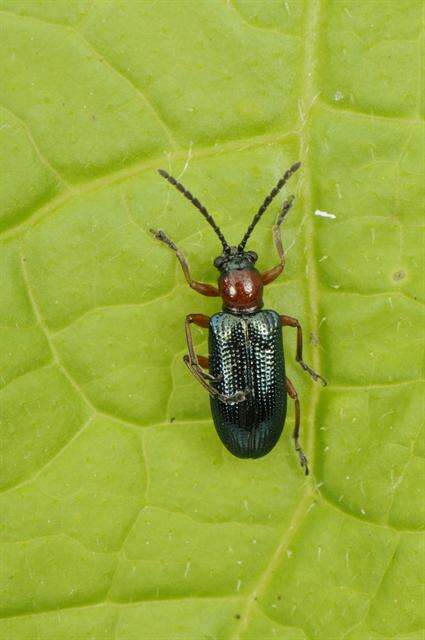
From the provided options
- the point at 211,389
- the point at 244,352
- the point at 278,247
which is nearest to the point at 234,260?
the point at 278,247

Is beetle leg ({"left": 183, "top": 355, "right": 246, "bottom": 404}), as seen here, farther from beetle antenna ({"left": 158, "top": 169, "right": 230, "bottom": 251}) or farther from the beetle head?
beetle antenna ({"left": 158, "top": 169, "right": 230, "bottom": 251})

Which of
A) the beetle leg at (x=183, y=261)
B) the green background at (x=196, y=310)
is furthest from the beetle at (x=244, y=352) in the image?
the green background at (x=196, y=310)

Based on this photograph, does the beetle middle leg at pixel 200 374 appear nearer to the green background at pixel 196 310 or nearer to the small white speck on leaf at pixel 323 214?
the green background at pixel 196 310

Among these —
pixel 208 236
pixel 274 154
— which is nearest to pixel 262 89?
pixel 274 154

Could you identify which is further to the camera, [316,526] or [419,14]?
[316,526]

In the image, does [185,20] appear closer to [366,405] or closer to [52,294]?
[52,294]

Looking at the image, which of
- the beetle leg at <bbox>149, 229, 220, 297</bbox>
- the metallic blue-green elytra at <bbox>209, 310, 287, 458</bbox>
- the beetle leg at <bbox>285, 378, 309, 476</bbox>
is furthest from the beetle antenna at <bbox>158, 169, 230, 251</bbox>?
the beetle leg at <bbox>285, 378, 309, 476</bbox>

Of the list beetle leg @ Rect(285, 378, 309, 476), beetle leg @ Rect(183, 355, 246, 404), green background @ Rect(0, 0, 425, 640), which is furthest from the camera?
beetle leg @ Rect(285, 378, 309, 476)

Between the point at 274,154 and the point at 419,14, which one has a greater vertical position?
the point at 419,14
